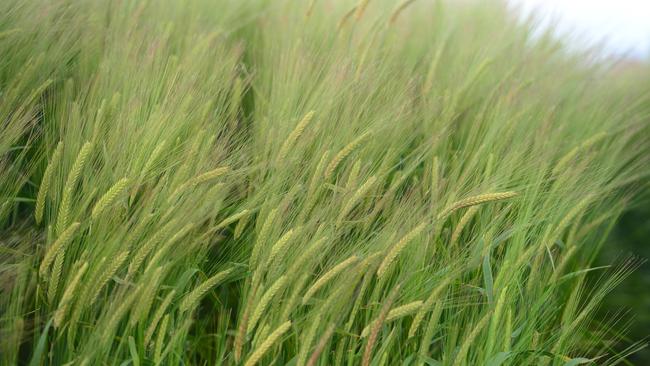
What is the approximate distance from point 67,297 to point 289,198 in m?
0.49

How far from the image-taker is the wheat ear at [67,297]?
4.52ft

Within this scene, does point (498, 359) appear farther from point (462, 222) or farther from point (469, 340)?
point (462, 222)

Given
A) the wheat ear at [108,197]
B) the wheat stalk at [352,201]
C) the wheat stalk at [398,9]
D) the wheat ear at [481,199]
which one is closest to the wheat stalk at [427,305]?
the wheat ear at [481,199]

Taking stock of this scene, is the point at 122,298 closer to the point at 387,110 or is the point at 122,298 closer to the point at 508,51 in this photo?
the point at 387,110

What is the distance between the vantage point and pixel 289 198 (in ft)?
5.40

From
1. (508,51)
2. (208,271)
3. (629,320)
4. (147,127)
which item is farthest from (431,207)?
(508,51)

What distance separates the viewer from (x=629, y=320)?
7.36 ft

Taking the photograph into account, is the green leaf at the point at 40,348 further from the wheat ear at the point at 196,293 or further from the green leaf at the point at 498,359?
the green leaf at the point at 498,359

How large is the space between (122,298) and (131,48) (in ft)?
2.91

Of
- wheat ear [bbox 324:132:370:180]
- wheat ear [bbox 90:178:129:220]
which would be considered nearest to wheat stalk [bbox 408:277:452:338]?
wheat ear [bbox 324:132:370:180]

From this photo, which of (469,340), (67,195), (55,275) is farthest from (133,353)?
(469,340)

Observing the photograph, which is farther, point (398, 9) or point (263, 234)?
point (398, 9)

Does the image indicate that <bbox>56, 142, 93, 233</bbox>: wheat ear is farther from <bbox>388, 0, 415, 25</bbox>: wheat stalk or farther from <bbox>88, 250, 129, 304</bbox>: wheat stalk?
<bbox>388, 0, 415, 25</bbox>: wheat stalk

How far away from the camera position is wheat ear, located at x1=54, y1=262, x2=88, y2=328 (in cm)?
138
